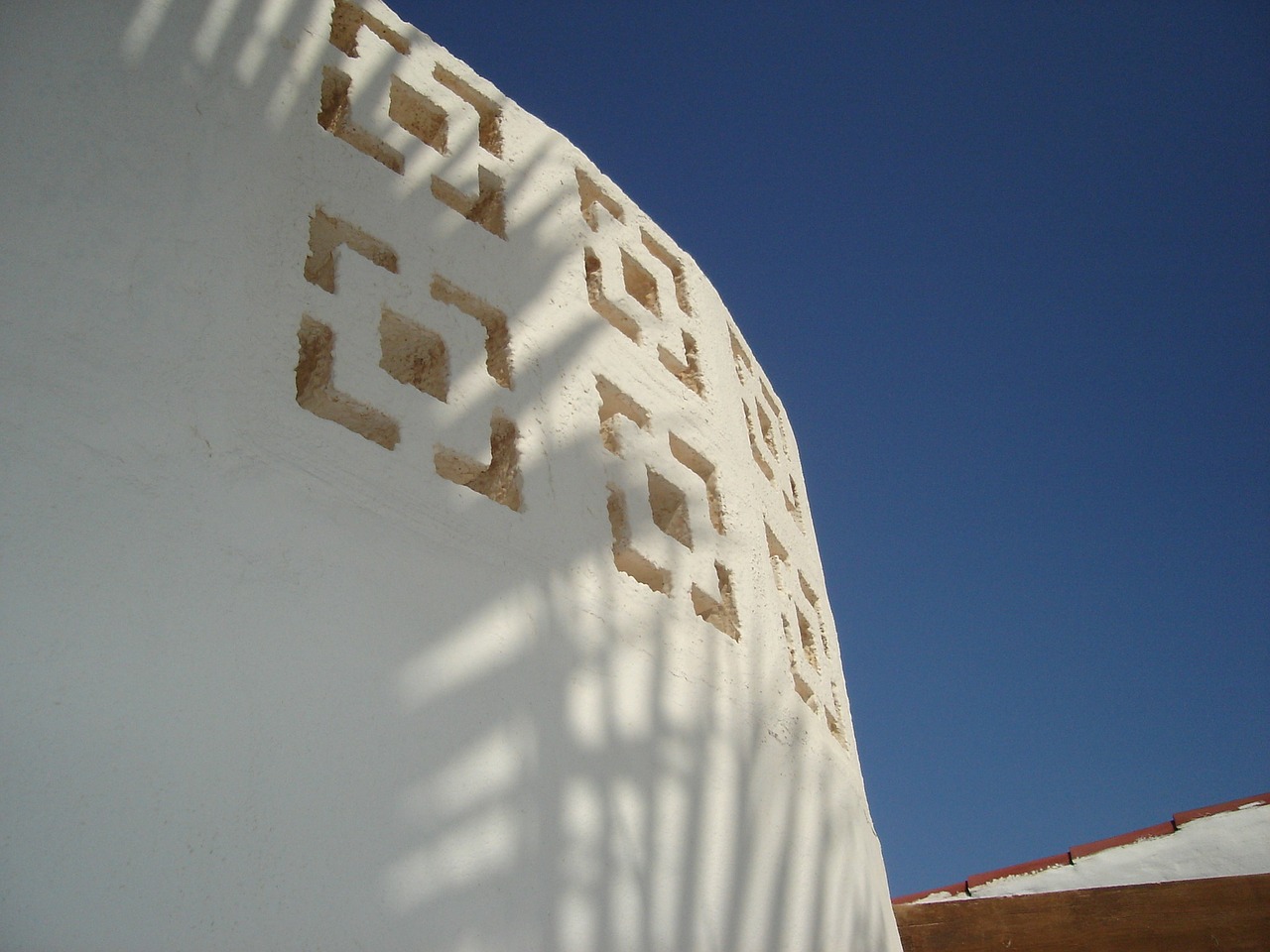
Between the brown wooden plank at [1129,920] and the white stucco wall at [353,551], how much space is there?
0.48 meters

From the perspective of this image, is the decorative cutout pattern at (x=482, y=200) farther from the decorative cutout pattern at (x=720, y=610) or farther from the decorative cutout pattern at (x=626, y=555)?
the decorative cutout pattern at (x=720, y=610)

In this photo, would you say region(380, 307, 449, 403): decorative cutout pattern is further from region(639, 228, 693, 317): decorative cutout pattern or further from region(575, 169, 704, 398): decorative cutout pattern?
region(639, 228, 693, 317): decorative cutout pattern

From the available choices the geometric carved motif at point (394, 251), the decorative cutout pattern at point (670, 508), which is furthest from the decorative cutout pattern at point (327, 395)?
the decorative cutout pattern at point (670, 508)

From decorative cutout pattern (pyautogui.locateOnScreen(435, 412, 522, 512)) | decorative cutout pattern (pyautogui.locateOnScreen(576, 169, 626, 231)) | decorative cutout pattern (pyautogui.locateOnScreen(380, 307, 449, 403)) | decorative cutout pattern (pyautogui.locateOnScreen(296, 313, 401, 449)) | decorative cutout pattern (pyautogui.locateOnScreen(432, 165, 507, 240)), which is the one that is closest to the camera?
decorative cutout pattern (pyautogui.locateOnScreen(296, 313, 401, 449))

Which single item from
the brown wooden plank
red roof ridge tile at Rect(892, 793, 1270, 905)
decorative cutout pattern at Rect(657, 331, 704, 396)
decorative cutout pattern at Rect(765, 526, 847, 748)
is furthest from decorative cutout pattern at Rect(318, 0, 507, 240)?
red roof ridge tile at Rect(892, 793, 1270, 905)

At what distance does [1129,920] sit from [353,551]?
260 centimetres

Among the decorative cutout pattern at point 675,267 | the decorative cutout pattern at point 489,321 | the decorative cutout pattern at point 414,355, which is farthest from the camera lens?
the decorative cutout pattern at point 675,267

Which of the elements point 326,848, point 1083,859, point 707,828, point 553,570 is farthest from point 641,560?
point 1083,859

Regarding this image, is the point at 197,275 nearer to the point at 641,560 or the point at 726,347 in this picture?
the point at 641,560

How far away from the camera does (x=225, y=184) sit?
7.55 feet

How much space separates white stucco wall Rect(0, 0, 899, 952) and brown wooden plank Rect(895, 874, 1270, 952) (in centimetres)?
48

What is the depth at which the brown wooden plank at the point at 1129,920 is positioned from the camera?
3268 mm

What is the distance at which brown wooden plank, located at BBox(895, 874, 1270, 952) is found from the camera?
10.7 ft

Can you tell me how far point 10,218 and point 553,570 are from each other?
118 cm
